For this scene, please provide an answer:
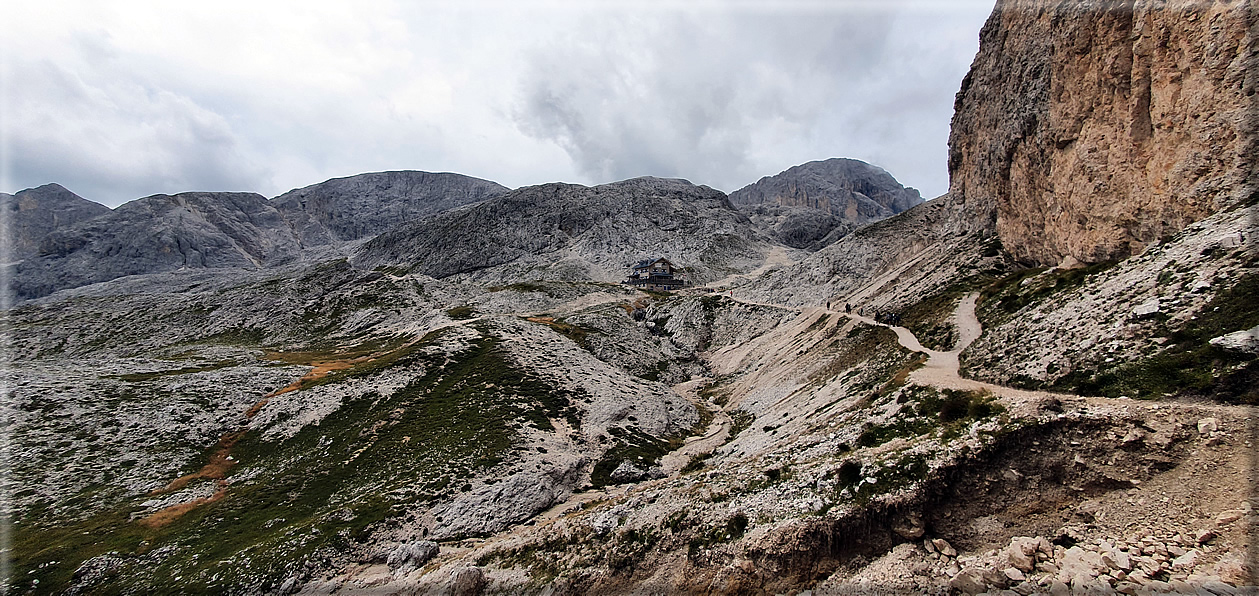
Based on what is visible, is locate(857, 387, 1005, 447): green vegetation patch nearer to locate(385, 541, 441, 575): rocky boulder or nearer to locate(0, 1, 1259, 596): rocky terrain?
locate(0, 1, 1259, 596): rocky terrain

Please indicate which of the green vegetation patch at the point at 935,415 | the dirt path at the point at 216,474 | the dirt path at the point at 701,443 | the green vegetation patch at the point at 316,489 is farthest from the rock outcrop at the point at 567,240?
the green vegetation patch at the point at 935,415

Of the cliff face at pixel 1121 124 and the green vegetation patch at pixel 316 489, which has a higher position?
the cliff face at pixel 1121 124

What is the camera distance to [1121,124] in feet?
109

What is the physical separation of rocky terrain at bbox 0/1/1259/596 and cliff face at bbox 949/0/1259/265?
0.46 metres

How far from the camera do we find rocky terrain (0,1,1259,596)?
15250 mm

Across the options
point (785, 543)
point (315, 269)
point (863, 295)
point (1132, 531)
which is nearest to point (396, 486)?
point (785, 543)

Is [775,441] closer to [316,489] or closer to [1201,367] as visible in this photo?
[1201,367]

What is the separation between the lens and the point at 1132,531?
43.2 feet

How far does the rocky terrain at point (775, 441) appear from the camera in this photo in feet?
50.0

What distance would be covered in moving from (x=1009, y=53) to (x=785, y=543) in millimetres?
76410

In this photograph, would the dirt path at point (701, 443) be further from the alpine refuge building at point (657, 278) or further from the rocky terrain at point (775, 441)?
the alpine refuge building at point (657, 278)

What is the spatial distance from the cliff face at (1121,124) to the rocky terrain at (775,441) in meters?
0.46

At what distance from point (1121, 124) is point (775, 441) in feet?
116

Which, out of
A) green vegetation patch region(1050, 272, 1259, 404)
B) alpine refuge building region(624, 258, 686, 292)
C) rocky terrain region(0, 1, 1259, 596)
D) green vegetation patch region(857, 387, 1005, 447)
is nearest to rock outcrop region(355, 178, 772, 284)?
alpine refuge building region(624, 258, 686, 292)
